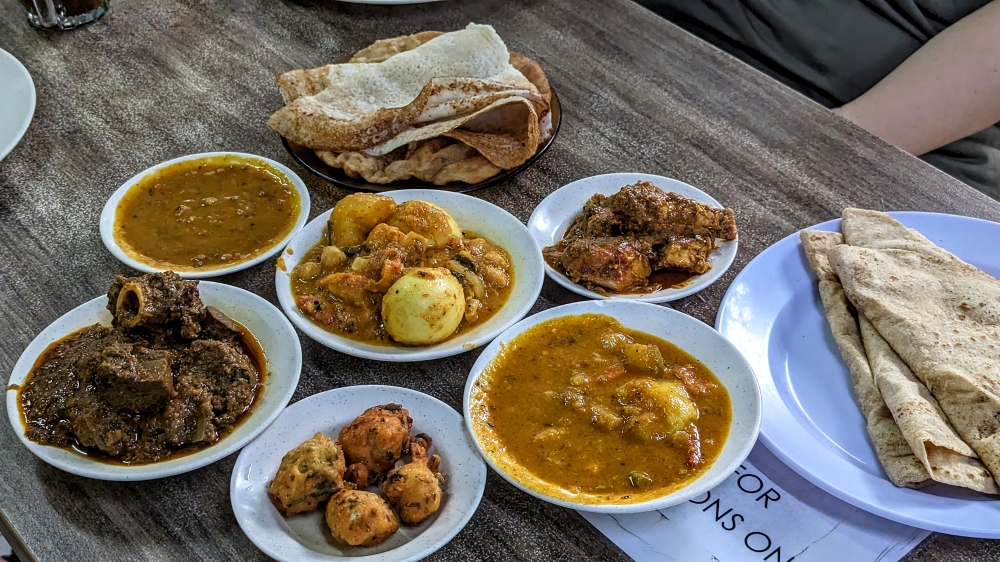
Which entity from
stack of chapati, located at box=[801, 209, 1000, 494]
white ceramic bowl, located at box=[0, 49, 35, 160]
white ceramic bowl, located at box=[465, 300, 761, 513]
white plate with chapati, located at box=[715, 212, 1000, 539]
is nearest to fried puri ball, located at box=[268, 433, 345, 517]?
white ceramic bowl, located at box=[465, 300, 761, 513]

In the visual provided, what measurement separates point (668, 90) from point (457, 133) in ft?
2.99

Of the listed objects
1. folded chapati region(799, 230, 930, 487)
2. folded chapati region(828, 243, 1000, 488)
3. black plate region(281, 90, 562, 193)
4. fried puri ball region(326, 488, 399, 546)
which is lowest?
fried puri ball region(326, 488, 399, 546)

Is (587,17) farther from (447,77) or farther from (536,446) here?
(536,446)

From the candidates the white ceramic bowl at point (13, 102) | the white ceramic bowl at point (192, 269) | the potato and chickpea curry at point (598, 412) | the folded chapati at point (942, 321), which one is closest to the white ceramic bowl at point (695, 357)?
the potato and chickpea curry at point (598, 412)

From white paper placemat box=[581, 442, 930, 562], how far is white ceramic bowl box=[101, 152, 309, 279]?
1088 millimetres

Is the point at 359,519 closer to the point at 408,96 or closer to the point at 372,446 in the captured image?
the point at 372,446

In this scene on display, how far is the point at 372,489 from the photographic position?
153 cm

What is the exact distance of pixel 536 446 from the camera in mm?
1581

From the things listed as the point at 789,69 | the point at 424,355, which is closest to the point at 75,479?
the point at 424,355

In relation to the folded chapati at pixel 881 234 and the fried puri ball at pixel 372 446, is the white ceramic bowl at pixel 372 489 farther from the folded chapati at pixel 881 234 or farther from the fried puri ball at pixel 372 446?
the folded chapati at pixel 881 234

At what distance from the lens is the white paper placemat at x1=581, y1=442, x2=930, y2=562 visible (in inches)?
58.4

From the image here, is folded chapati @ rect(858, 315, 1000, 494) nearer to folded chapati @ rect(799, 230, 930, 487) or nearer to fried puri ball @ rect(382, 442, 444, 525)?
folded chapati @ rect(799, 230, 930, 487)

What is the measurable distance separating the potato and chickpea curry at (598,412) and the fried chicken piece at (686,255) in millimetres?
271

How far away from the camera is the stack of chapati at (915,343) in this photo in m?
1.54
